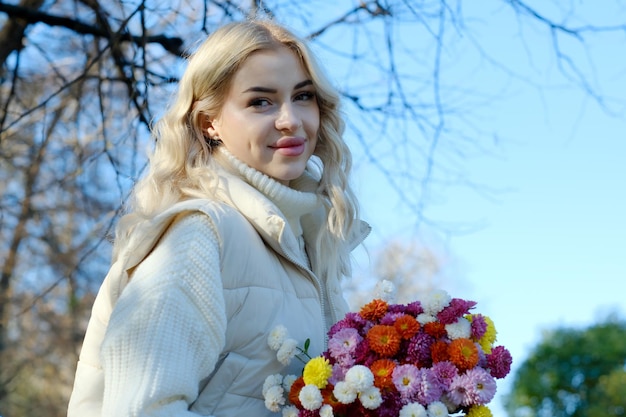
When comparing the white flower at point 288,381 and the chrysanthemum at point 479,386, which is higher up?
the chrysanthemum at point 479,386

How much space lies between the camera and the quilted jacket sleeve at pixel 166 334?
2.03 metres

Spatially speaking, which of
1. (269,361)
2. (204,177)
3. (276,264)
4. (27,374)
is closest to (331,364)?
(269,361)

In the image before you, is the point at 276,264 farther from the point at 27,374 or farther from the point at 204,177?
the point at 27,374

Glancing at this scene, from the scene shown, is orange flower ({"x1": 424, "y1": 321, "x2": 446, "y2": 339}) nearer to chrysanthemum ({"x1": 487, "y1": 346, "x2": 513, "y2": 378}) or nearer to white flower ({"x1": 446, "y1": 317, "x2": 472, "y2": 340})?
white flower ({"x1": 446, "y1": 317, "x2": 472, "y2": 340})

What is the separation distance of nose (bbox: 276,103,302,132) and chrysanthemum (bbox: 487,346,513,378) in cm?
85

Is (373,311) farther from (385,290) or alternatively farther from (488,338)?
(488,338)

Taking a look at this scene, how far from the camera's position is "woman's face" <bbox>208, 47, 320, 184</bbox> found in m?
2.60

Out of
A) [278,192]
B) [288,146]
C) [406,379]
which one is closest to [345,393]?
[406,379]

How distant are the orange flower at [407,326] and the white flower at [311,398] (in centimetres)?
27

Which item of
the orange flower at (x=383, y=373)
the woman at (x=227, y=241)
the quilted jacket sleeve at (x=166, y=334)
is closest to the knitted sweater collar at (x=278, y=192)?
the woman at (x=227, y=241)

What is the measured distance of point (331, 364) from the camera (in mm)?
2254

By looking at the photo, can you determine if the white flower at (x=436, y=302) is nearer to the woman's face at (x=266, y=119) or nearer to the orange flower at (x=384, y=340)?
the orange flower at (x=384, y=340)

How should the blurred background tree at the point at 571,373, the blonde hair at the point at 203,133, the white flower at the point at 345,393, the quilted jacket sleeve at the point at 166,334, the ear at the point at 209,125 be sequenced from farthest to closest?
the blurred background tree at the point at 571,373 < the ear at the point at 209,125 < the blonde hair at the point at 203,133 < the white flower at the point at 345,393 < the quilted jacket sleeve at the point at 166,334

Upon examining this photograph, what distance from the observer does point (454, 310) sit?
233cm
